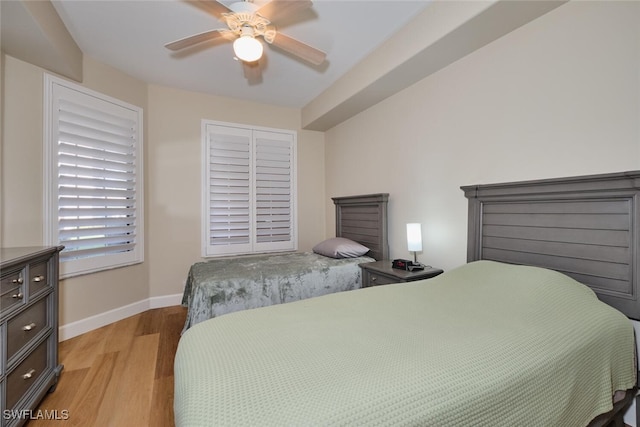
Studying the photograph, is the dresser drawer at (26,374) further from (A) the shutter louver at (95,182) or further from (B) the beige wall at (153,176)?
(A) the shutter louver at (95,182)

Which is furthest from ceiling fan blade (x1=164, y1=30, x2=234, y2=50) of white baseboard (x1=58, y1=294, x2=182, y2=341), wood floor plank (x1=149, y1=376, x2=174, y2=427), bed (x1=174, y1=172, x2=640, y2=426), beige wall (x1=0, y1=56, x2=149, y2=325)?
white baseboard (x1=58, y1=294, x2=182, y2=341)

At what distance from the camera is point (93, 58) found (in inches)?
108

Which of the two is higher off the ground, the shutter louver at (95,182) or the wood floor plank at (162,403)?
the shutter louver at (95,182)

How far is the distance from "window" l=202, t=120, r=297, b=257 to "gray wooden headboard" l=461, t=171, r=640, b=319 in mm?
2651

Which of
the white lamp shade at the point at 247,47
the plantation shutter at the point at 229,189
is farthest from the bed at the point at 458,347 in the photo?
the plantation shutter at the point at 229,189

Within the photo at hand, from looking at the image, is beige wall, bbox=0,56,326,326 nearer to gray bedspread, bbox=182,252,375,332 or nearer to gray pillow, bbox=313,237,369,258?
gray bedspread, bbox=182,252,375,332

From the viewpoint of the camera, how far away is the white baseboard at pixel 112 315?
2611 mm

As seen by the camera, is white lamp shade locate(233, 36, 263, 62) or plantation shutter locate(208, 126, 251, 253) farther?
plantation shutter locate(208, 126, 251, 253)

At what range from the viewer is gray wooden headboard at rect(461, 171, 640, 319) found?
4.62 ft

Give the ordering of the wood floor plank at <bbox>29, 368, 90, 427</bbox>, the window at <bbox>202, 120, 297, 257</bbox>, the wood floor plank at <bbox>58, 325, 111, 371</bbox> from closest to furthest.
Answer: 1. the wood floor plank at <bbox>29, 368, 90, 427</bbox>
2. the wood floor plank at <bbox>58, 325, 111, 371</bbox>
3. the window at <bbox>202, 120, 297, 257</bbox>

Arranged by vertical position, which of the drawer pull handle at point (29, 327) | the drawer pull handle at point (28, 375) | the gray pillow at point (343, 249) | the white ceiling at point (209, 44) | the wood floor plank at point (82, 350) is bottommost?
the wood floor plank at point (82, 350)

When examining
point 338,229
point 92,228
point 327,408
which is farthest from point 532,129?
point 92,228

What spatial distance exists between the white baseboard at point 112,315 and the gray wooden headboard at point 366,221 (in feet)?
7.56

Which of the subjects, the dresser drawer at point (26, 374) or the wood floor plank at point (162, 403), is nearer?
the dresser drawer at point (26, 374)
